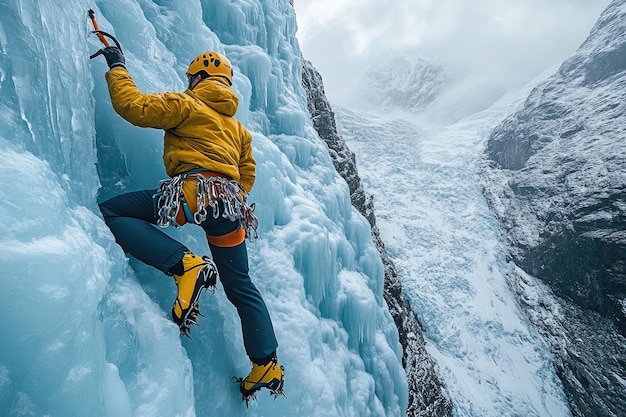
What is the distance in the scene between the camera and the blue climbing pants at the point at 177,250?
1690 millimetres

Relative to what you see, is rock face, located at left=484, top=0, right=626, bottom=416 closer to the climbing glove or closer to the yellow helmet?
the yellow helmet

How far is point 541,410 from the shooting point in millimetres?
13766

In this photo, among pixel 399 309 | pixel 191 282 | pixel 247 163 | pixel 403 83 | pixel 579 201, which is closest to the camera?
pixel 191 282

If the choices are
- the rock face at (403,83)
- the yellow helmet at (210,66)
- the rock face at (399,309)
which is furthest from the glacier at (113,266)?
the rock face at (403,83)

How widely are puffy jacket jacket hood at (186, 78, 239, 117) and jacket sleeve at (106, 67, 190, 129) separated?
0.18m

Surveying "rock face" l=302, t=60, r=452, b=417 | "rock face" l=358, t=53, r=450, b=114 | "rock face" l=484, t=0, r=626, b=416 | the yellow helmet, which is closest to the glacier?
the yellow helmet

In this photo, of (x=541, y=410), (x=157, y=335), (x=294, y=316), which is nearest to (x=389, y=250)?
(x=541, y=410)

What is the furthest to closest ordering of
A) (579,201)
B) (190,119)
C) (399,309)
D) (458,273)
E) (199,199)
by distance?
(579,201), (458,273), (399,309), (190,119), (199,199)

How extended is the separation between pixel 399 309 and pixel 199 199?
33.4ft

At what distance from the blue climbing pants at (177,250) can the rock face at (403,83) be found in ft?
301

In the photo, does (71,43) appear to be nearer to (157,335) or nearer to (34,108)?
(34,108)

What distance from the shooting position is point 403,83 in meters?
97.6

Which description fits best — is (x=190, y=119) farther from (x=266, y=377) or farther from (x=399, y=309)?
(x=399, y=309)

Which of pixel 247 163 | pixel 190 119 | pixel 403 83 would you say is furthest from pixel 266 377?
pixel 403 83
